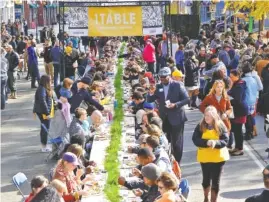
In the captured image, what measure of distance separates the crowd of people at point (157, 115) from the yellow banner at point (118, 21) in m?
1.11

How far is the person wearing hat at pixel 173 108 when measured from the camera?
43.8 ft

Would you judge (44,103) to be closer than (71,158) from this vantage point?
No

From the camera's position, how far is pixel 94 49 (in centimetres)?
3594

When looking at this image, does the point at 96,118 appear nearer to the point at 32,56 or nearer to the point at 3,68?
the point at 3,68

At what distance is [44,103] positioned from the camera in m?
15.4

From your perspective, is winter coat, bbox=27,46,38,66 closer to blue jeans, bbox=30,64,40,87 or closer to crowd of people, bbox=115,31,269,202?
blue jeans, bbox=30,64,40,87

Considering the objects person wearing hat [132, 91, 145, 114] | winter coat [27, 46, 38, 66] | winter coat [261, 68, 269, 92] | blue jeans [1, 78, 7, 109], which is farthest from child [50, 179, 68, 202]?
winter coat [27, 46, 38, 66]

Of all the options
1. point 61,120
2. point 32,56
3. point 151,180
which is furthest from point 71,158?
point 32,56

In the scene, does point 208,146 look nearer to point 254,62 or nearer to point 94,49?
point 254,62

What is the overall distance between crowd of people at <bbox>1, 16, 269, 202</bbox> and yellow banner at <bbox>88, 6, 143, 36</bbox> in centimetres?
111

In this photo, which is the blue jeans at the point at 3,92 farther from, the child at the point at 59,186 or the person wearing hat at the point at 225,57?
the child at the point at 59,186

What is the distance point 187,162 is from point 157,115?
2.05 meters

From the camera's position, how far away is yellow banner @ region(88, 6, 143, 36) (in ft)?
63.3

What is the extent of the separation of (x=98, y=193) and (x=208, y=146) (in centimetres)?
190
